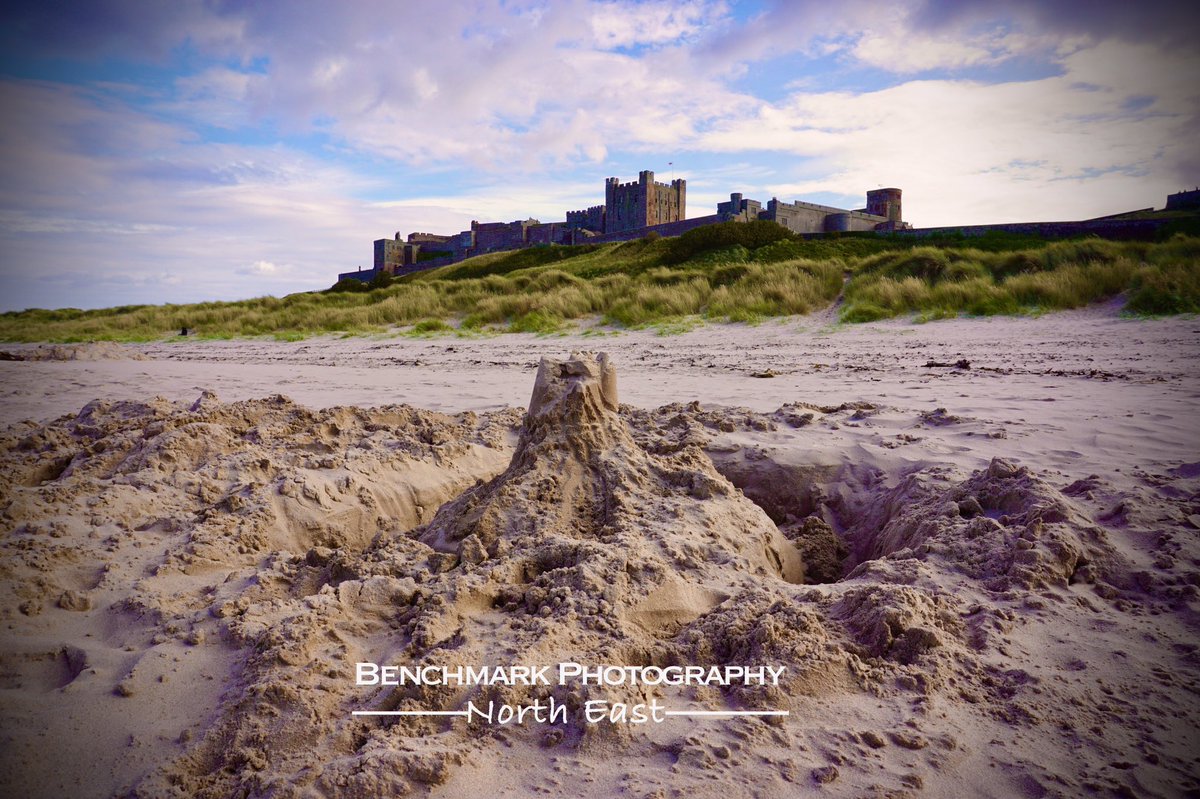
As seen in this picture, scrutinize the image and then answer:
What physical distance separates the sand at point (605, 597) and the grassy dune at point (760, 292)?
19.6 feet

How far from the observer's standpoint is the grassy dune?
31.4 feet

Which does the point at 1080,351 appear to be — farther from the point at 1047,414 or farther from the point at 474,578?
the point at 474,578

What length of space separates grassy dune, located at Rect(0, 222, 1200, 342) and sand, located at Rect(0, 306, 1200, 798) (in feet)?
19.6

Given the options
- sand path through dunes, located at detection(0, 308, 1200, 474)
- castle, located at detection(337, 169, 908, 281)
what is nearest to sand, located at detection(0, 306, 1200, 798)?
sand path through dunes, located at detection(0, 308, 1200, 474)

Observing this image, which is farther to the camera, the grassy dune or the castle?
the castle

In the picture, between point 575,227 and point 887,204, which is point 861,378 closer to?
point 887,204

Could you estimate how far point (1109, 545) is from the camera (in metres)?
2.30

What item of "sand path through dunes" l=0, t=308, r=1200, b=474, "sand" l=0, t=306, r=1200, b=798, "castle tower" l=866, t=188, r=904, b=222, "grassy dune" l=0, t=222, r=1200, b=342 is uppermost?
"castle tower" l=866, t=188, r=904, b=222

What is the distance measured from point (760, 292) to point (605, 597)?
425 inches

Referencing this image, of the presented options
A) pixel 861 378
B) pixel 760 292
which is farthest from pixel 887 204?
pixel 861 378

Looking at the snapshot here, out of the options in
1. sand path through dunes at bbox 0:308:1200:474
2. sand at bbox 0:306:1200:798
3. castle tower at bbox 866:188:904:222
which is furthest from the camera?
castle tower at bbox 866:188:904:222

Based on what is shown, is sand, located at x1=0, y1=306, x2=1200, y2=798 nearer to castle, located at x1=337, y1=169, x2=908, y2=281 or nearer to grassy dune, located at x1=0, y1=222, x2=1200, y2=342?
grassy dune, located at x1=0, y1=222, x2=1200, y2=342

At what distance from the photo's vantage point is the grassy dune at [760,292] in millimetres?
9570

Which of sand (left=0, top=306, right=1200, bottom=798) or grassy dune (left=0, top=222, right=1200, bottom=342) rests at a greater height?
grassy dune (left=0, top=222, right=1200, bottom=342)
